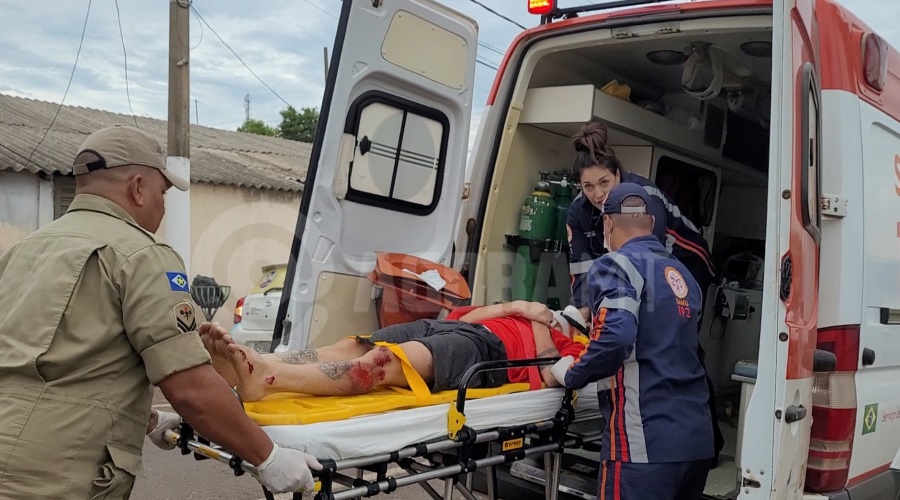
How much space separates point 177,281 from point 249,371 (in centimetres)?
70

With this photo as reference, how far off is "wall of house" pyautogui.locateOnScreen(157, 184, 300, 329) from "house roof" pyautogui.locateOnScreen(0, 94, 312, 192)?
22cm

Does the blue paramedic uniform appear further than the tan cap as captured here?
Yes

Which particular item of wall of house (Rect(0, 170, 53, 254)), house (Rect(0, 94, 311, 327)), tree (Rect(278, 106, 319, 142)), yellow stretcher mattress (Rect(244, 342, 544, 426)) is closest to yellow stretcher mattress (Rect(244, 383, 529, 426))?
yellow stretcher mattress (Rect(244, 342, 544, 426))

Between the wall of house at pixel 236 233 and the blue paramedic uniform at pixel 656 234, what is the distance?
843cm

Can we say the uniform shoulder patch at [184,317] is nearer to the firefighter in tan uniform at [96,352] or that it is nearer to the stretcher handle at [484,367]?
the firefighter in tan uniform at [96,352]

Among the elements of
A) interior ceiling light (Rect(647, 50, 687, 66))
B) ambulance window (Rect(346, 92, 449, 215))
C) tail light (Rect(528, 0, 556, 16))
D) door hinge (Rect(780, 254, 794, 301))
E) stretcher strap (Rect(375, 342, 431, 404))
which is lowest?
stretcher strap (Rect(375, 342, 431, 404))

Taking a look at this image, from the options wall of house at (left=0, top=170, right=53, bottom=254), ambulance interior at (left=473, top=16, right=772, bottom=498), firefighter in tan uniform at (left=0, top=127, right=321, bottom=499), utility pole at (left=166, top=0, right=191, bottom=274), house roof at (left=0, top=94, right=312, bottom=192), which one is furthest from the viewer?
house roof at (left=0, top=94, right=312, bottom=192)

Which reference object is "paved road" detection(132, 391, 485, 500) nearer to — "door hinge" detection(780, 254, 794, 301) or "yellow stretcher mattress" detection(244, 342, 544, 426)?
"yellow stretcher mattress" detection(244, 342, 544, 426)

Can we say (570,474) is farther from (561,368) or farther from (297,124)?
(297,124)

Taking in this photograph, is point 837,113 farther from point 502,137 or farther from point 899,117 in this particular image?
point 502,137

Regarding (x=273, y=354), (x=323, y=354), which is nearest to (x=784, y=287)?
(x=323, y=354)

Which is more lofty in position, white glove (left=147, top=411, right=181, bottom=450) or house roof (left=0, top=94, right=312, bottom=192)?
house roof (left=0, top=94, right=312, bottom=192)

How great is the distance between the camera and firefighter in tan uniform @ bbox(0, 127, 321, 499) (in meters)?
1.91

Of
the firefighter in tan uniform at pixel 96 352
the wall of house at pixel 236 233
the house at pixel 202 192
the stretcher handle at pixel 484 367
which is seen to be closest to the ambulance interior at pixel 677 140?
the stretcher handle at pixel 484 367
